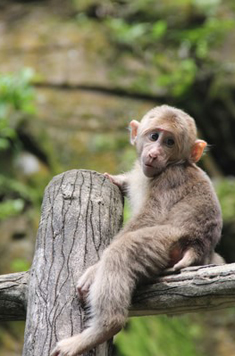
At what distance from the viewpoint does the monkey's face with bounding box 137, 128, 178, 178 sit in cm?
421

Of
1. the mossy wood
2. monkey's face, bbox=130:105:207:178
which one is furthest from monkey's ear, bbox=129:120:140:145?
the mossy wood

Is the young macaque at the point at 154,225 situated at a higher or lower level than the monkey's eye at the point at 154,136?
lower

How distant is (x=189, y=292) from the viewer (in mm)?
3348

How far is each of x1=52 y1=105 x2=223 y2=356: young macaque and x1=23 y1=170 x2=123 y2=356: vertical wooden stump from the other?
0.25 feet

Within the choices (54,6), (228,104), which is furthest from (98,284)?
(54,6)

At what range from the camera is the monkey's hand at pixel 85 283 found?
→ 11.1 ft

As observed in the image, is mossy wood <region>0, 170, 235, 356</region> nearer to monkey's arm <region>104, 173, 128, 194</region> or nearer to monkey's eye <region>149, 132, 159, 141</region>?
monkey's arm <region>104, 173, 128, 194</region>

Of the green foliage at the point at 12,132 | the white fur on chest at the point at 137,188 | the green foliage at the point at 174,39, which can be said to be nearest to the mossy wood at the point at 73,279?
the white fur on chest at the point at 137,188

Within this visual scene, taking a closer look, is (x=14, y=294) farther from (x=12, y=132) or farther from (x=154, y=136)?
(x=12, y=132)

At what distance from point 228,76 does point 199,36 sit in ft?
2.47

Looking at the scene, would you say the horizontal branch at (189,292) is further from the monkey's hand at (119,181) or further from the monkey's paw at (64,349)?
the monkey's hand at (119,181)

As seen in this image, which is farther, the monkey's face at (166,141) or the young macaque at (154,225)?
the monkey's face at (166,141)

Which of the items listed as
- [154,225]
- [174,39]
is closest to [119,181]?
[154,225]

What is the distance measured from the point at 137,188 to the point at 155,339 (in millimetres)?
2909
